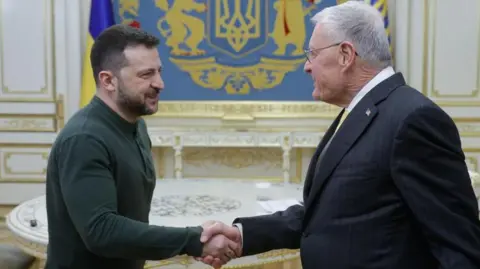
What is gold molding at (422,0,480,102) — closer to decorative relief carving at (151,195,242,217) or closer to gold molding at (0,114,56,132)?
decorative relief carving at (151,195,242,217)

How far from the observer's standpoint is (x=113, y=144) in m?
1.53

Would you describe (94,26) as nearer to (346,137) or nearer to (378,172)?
(346,137)

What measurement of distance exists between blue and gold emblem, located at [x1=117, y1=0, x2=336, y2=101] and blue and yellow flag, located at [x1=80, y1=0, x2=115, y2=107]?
0.21 meters

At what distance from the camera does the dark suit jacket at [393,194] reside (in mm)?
1259

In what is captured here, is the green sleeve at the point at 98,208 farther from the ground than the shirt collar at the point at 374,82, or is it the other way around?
the shirt collar at the point at 374,82

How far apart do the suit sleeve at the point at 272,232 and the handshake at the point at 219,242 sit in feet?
0.11

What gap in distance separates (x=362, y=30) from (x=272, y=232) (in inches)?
29.8

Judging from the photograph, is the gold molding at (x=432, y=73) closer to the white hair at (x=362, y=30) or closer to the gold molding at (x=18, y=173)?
the gold molding at (x=18, y=173)

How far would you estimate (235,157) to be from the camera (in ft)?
16.9

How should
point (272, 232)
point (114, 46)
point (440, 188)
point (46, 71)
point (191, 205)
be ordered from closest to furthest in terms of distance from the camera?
point (440, 188)
point (114, 46)
point (272, 232)
point (191, 205)
point (46, 71)

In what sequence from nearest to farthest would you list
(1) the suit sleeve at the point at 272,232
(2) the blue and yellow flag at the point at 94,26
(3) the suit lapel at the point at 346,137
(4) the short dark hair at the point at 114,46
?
(3) the suit lapel at the point at 346,137 → (4) the short dark hair at the point at 114,46 → (1) the suit sleeve at the point at 272,232 → (2) the blue and yellow flag at the point at 94,26

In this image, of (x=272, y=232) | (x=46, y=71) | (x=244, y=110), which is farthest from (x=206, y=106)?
(x=272, y=232)

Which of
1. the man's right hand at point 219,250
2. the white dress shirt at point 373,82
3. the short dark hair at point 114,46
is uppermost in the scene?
the short dark hair at point 114,46

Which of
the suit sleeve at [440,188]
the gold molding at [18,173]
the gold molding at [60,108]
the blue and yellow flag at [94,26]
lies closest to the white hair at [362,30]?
the suit sleeve at [440,188]
